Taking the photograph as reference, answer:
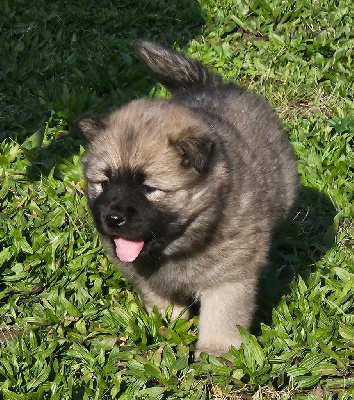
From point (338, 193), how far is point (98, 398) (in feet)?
8.11

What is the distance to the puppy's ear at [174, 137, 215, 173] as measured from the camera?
3.58 meters

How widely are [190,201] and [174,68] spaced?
1.38 metres

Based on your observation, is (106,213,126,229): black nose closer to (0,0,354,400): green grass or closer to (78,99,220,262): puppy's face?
(78,99,220,262): puppy's face

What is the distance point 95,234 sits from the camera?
16.4 feet

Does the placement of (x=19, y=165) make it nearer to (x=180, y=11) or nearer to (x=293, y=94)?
(x=293, y=94)

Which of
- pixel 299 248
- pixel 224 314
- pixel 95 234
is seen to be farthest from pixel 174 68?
pixel 224 314

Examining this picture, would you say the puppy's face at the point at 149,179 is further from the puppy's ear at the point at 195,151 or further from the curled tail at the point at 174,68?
the curled tail at the point at 174,68

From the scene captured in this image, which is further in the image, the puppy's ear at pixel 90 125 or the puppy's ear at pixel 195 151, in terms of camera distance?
the puppy's ear at pixel 90 125

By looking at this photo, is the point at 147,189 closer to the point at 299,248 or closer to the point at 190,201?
the point at 190,201

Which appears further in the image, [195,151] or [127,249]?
[127,249]

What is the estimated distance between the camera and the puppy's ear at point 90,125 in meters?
3.87

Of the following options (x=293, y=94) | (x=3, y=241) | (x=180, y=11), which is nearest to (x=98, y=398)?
(x=3, y=241)

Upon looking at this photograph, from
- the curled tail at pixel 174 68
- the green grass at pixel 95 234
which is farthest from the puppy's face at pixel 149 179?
the curled tail at pixel 174 68

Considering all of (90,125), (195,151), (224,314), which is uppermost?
(195,151)
